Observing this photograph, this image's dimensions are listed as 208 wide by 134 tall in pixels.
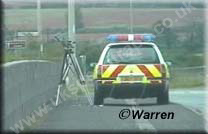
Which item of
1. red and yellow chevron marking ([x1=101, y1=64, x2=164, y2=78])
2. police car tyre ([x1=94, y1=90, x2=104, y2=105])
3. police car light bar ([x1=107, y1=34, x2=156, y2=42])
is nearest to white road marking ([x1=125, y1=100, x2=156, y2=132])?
police car light bar ([x1=107, y1=34, x2=156, y2=42])

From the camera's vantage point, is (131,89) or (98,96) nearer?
(131,89)

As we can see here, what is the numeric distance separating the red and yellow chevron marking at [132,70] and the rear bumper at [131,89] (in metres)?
0.18

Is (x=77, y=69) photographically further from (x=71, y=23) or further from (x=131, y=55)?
(x=131, y=55)

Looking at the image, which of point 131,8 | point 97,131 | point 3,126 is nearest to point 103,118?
point 97,131

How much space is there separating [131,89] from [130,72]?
322 mm

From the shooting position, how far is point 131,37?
11.7 metres

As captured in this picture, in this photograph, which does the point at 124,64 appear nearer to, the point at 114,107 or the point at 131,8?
the point at 114,107

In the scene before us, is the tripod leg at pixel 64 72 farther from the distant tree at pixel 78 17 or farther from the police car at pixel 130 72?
the police car at pixel 130 72

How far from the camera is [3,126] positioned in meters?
8.83

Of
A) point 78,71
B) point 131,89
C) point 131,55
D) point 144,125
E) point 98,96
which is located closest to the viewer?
point 144,125

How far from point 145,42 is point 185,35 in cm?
135

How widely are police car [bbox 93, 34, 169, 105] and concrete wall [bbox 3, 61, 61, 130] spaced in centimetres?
114

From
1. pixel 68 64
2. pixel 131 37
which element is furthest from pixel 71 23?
pixel 131 37

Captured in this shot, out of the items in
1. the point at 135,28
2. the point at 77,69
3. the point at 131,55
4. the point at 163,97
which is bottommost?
the point at 163,97
